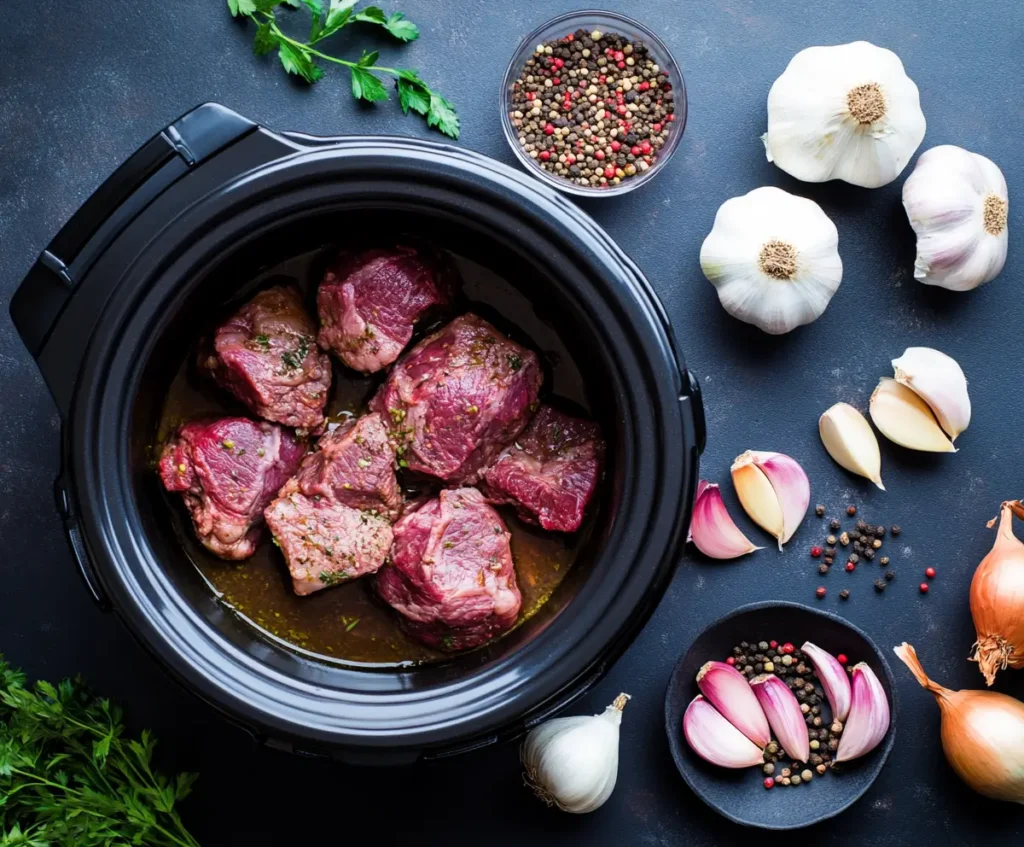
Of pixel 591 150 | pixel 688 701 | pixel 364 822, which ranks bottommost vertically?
pixel 364 822

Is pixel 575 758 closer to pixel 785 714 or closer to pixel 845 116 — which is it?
pixel 785 714

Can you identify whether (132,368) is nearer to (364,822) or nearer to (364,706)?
(364,706)

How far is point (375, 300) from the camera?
2578 mm

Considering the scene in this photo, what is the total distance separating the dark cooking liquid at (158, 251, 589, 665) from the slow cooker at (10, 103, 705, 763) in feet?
0.96

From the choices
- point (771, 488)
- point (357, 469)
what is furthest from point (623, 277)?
point (771, 488)

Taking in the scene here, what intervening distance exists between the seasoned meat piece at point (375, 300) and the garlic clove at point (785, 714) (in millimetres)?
1356

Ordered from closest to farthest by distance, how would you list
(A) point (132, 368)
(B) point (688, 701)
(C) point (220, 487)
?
1. (A) point (132, 368)
2. (C) point (220, 487)
3. (B) point (688, 701)

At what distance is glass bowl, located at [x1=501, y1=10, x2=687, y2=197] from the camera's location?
2.88 meters

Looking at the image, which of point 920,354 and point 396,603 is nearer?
point 396,603

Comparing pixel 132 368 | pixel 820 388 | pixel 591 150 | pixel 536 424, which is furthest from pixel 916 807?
pixel 132 368

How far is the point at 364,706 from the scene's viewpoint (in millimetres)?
2357

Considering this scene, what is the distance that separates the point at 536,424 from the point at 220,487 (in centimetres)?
81

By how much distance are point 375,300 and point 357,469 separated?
42cm

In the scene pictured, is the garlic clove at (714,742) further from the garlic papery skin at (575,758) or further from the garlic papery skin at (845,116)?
the garlic papery skin at (845,116)
